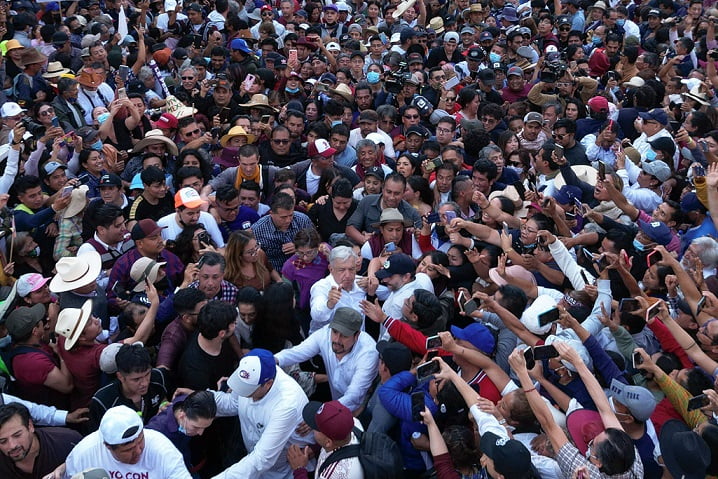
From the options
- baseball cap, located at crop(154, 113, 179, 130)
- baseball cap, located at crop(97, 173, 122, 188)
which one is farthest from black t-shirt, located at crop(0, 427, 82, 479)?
baseball cap, located at crop(154, 113, 179, 130)

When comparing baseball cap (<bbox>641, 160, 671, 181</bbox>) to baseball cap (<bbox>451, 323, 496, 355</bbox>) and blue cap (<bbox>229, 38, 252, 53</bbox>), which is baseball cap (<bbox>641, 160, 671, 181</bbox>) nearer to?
baseball cap (<bbox>451, 323, 496, 355</bbox>)

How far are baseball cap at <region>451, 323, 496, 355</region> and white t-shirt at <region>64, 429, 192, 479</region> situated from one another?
1886 mm

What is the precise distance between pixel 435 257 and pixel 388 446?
2.06m

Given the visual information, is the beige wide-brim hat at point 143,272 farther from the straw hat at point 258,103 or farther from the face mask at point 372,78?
the face mask at point 372,78

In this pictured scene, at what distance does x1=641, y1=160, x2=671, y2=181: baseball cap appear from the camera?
6.49 m

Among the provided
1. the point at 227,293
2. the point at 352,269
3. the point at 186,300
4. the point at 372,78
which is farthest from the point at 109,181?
the point at 372,78

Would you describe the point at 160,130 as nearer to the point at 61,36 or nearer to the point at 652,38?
the point at 61,36

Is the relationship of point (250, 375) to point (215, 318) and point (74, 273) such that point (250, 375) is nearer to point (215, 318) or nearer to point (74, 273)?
point (215, 318)

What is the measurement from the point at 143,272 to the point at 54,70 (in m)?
5.18

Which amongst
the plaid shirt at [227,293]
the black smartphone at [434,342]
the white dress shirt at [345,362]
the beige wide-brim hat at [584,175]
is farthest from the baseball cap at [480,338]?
the beige wide-brim hat at [584,175]

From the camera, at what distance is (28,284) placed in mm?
4820

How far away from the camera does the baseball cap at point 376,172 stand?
260 inches

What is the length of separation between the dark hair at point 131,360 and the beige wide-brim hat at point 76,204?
245cm

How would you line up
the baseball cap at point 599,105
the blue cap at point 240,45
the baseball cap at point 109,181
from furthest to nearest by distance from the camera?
the blue cap at point 240,45 < the baseball cap at point 599,105 < the baseball cap at point 109,181
